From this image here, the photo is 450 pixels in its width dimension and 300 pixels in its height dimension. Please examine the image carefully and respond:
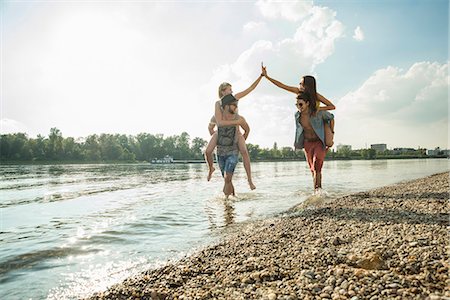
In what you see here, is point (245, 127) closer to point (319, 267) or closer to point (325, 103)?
point (325, 103)

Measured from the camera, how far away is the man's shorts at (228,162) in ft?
28.9

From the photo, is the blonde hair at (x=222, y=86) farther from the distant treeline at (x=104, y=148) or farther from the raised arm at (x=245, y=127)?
the distant treeline at (x=104, y=148)

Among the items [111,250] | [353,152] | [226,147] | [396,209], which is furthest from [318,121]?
[353,152]

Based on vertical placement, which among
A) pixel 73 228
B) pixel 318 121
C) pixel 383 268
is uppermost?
pixel 318 121

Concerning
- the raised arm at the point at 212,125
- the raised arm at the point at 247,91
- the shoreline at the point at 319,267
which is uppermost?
the raised arm at the point at 247,91

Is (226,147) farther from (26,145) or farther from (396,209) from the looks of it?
(26,145)

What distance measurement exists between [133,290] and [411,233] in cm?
322

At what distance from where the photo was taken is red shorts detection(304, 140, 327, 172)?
8.54m

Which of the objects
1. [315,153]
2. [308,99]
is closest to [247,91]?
[308,99]

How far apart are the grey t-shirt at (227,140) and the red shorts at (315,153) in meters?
2.15

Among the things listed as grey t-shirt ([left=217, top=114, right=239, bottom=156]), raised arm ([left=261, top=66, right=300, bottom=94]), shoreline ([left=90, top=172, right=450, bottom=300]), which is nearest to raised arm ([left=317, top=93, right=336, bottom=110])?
raised arm ([left=261, top=66, right=300, bottom=94])

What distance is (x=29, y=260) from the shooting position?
412 centimetres

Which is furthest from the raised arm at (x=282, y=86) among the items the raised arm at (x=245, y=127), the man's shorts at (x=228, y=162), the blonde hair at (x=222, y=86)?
the man's shorts at (x=228, y=162)

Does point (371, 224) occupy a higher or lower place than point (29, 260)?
higher
